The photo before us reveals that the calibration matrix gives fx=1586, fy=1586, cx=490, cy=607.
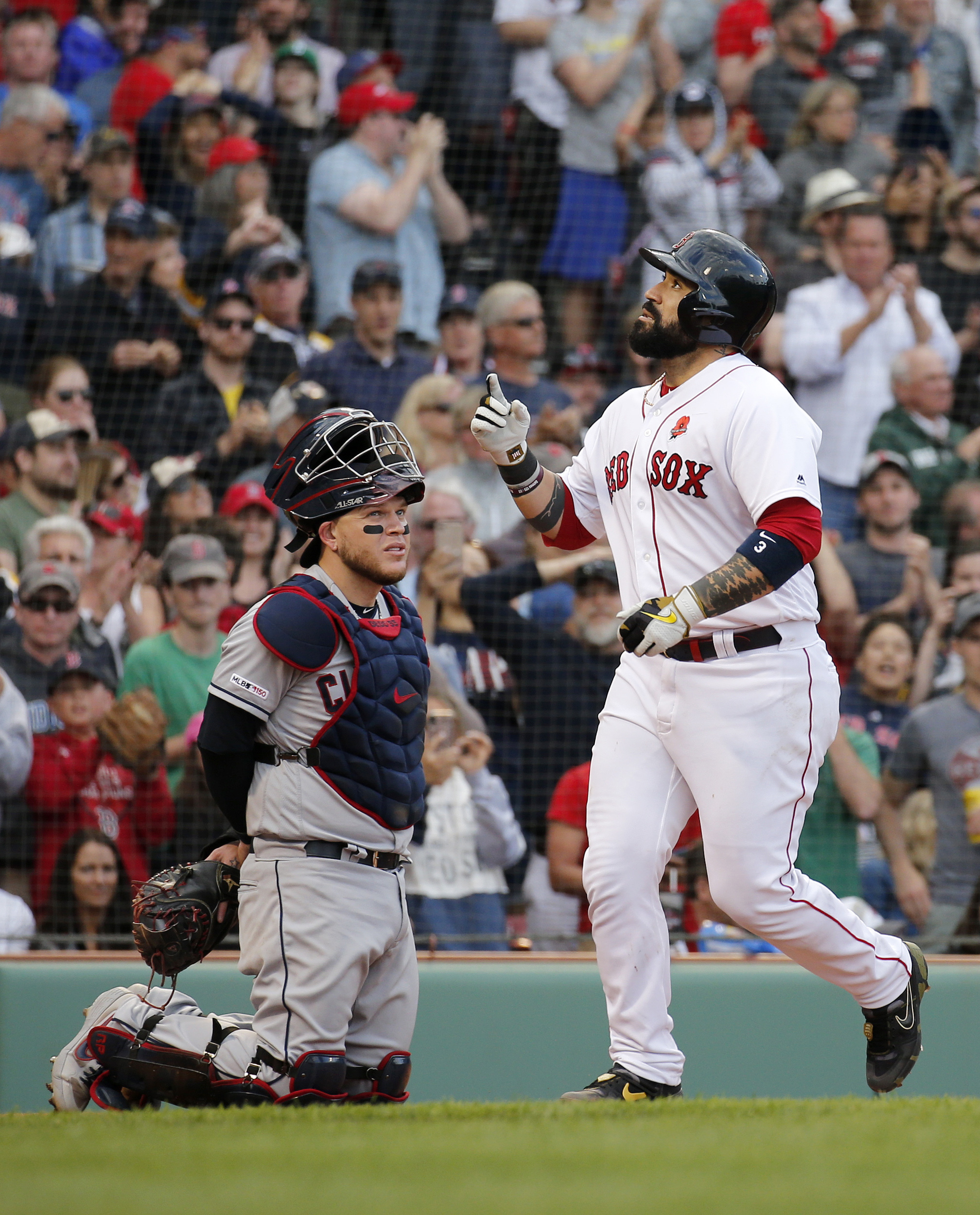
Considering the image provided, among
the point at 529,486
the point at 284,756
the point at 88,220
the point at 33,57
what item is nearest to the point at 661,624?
the point at 529,486

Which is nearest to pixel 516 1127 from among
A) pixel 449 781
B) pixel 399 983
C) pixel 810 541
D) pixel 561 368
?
pixel 399 983

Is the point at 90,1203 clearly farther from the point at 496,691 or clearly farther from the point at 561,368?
the point at 561,368

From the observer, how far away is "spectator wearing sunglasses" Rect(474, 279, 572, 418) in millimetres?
7176

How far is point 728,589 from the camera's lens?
9.93 ft

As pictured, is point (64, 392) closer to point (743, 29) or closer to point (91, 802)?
point (91, 802)

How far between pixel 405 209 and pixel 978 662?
3795mm

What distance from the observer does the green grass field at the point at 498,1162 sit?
2.02 m

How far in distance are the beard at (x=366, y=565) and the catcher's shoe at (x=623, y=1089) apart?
1.11m

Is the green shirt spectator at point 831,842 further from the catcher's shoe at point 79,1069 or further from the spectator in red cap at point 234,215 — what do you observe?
the spectator in red cap at point 234,215

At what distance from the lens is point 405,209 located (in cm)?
788

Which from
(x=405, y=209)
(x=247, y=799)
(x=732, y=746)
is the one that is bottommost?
(x=247, y=799)

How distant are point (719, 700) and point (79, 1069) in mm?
1533

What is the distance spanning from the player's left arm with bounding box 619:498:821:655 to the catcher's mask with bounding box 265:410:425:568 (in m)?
0.59

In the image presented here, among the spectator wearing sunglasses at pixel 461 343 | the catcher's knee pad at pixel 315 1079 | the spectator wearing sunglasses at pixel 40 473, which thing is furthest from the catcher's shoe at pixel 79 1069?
the spectator wearing sunglasses at pixel 461 343
